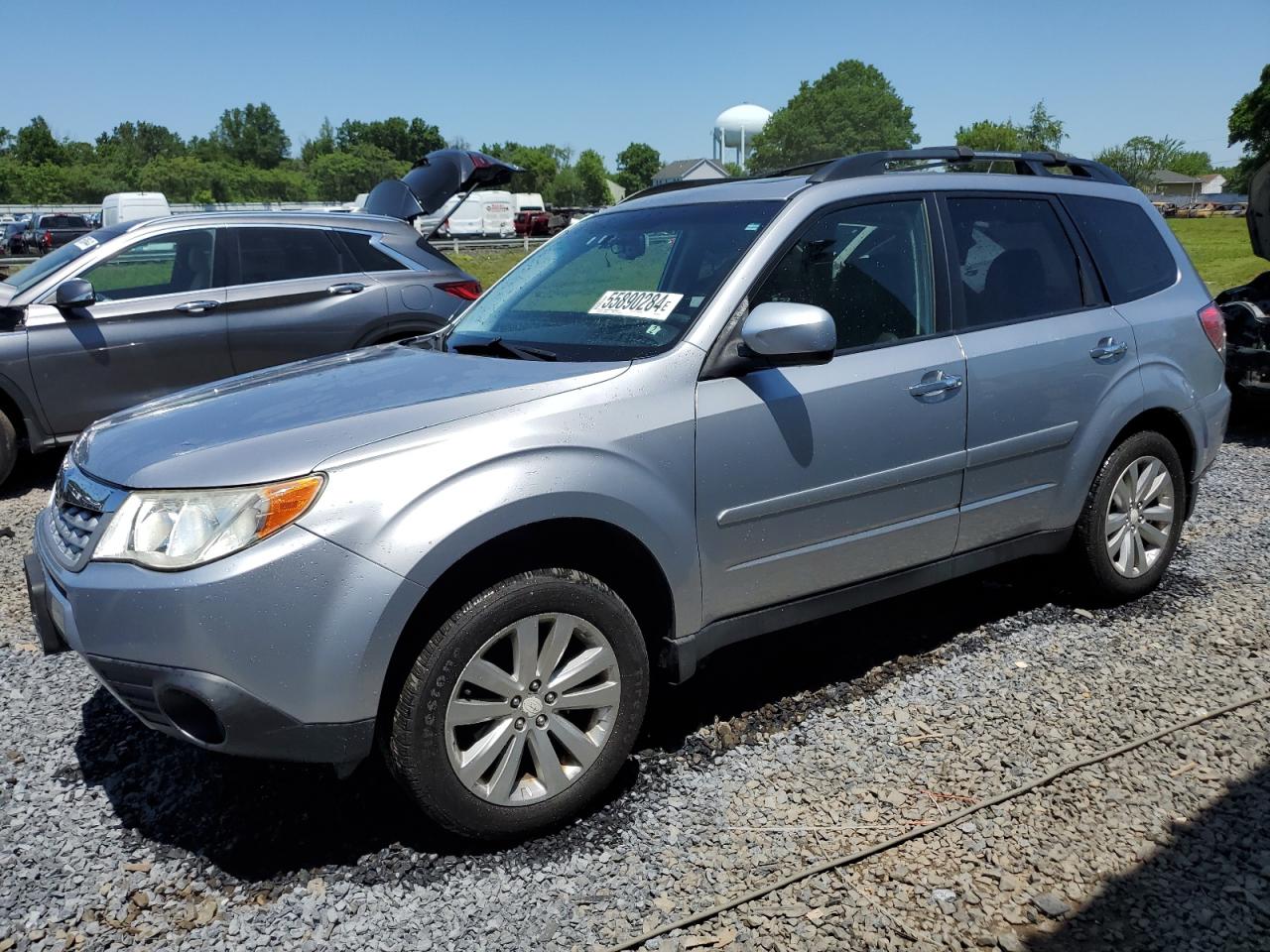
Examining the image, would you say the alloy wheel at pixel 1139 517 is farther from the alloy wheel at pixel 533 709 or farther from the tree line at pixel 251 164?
the tree line at pixel 251 164

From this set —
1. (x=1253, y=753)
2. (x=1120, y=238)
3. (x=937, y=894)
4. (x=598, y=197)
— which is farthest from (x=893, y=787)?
(x=598, y=197)

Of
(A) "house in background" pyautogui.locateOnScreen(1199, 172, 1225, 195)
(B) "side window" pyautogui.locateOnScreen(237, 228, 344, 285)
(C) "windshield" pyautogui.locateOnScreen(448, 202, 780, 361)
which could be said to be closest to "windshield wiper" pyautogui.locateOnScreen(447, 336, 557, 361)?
(C) "windshield" pyautogui.locateOnScreen(448, 202, 780, 361)

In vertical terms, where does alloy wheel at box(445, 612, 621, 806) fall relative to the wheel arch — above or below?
below

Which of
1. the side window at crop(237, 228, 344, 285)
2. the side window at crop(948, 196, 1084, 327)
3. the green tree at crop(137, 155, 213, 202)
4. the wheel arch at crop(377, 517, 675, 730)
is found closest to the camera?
the wheel arch at crop(377, 517, 675, 730)

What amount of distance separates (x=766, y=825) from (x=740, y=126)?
131 metres

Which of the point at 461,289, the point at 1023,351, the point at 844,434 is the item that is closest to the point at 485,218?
the point at 461,289

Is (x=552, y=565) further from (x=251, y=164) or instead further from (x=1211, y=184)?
(x=1211, y=184)

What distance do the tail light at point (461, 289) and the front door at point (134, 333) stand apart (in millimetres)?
1545

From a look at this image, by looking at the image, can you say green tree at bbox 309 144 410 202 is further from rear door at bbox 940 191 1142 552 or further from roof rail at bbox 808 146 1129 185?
rear door at bbox 940 191 1142 552

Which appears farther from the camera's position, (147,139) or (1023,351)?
(147,139)

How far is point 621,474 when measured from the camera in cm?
283

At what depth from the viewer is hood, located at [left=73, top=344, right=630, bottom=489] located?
2.54 meters

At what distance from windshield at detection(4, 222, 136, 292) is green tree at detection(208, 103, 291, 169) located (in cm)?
14181

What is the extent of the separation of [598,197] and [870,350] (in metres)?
113
